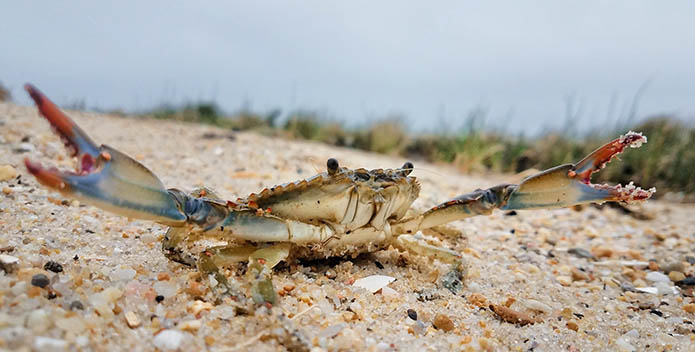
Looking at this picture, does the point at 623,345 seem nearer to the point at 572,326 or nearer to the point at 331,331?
the point at 572,326

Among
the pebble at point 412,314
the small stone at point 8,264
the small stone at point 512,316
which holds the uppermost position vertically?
the small stone at point 8,264

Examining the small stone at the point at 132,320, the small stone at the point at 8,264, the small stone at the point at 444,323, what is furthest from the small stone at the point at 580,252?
the small stone at the point at 8,264

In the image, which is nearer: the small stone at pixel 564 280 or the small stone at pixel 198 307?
the small stone at pixel 198 307

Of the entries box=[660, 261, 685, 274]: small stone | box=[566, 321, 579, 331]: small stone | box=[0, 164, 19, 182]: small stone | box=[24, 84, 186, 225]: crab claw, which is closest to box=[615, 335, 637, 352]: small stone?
box=[566, 321, 579, 331]: small stone

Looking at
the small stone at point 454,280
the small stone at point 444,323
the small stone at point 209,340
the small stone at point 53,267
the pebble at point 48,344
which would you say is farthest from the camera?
the small stone at point 454,280

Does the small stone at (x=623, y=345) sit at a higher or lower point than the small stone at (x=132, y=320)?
lower

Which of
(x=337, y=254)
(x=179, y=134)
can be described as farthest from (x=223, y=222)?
(x=179, y=134)

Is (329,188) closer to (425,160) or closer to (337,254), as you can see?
(337,254)

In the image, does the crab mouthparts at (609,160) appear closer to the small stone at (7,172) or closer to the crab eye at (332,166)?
the crab eye at (332,166)
